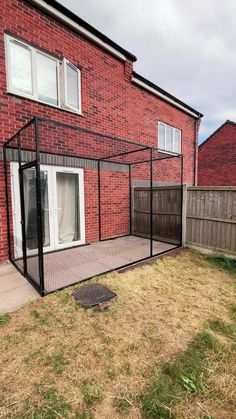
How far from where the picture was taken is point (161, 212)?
7.02 metres

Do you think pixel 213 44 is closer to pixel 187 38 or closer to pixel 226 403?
pixel 187 38

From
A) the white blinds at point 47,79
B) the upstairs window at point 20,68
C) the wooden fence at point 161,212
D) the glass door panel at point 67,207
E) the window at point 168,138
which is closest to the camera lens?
the upstairs window at point 20,68

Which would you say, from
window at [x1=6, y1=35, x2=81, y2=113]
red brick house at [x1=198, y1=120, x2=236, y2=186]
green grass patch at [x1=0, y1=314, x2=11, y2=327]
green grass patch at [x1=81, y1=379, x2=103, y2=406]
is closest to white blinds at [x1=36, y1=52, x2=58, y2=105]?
window at [x1=6, y1=35, x2=81, y2=113]

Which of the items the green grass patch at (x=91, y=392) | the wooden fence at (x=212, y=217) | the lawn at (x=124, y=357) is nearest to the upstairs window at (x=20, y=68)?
the lawn at (x=124, y=357)

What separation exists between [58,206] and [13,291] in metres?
2.72

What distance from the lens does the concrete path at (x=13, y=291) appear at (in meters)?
3.18

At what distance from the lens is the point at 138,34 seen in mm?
6254

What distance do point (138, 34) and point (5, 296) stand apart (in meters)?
7.76

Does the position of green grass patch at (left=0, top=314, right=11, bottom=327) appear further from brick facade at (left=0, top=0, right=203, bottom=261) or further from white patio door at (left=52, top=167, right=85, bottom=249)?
white patio door at (left=52, top=167, right=85, bottom=249)

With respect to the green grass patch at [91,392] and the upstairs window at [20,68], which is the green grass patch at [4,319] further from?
the upstairs window at [20,68]

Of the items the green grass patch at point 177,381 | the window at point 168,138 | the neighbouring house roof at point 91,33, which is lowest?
the green grass patch at point 177,381

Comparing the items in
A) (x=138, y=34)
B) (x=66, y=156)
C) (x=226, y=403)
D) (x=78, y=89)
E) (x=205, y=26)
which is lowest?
(x=226, y=403)

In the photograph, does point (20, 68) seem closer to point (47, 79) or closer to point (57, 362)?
point (47, 79)

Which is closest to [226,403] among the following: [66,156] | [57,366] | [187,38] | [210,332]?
[210,332]
